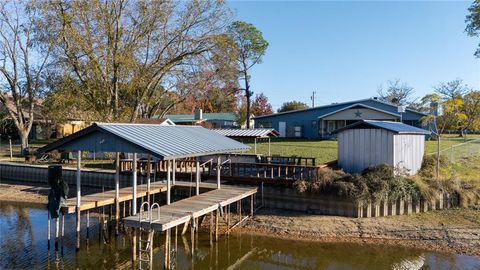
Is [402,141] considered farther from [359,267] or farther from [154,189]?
[154,189]

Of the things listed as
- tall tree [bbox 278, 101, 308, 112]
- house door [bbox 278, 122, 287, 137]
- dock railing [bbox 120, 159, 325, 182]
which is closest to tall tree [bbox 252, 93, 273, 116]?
tall tree [bbox 278, 101, 308, 112]

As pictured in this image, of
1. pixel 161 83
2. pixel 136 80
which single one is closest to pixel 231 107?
pixel 161 83

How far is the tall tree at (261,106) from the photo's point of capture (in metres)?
56.8

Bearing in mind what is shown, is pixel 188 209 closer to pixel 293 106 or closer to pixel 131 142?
pixel 131 142

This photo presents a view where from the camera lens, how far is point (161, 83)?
1135 inches

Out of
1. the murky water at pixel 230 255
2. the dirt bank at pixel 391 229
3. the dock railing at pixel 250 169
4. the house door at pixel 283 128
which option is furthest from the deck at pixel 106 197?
the house door at pixel 283 128

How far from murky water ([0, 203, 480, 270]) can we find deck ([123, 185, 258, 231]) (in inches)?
55.2

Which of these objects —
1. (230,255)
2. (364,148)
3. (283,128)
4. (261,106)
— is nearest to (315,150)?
(364,148)

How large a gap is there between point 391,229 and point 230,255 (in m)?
5.90

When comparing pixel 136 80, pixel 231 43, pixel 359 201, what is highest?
pixel 231 43

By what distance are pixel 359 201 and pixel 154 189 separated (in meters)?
7.75

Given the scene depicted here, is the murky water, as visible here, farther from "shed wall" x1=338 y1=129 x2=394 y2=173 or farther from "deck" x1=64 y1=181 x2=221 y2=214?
"shed wall" x1=338 y1=129 x2=394 y2=173

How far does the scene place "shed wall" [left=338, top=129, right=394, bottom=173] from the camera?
16391mm

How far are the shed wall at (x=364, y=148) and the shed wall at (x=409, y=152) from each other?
13.8 inches
